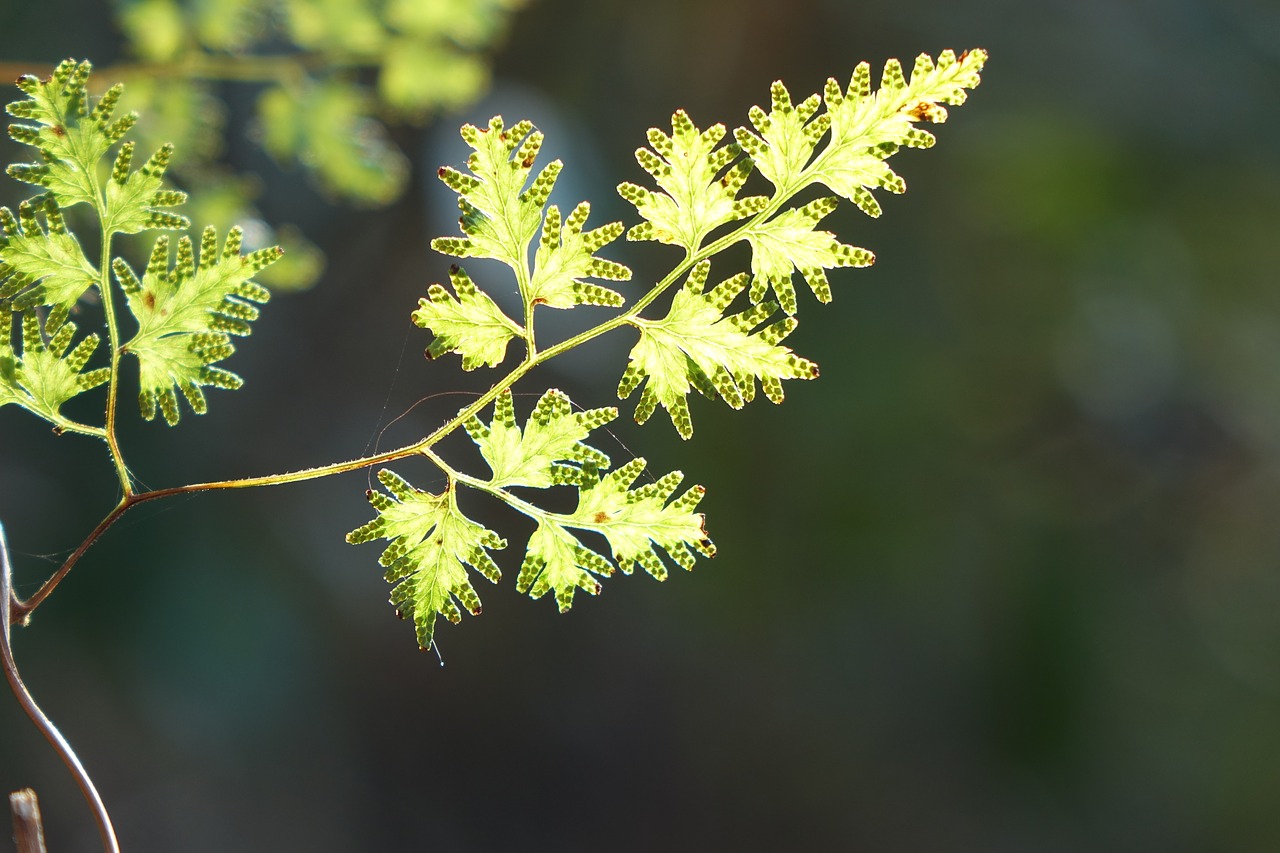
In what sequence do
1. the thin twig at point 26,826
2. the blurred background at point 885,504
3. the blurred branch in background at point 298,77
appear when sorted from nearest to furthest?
the thin twig at point 26,826, the blurred branch in background at point 298,77, the blurred background at point 885,504

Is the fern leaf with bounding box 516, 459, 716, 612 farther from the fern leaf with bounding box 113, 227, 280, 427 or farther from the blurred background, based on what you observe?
the blurred background

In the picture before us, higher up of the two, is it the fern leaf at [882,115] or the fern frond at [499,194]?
the fern frond at [499,194]

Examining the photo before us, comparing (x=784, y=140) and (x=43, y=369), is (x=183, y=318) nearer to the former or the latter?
(x=43, y=369)

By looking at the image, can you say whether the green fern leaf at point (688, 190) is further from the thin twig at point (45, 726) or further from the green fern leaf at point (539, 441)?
the thin twig at point (45, 726)

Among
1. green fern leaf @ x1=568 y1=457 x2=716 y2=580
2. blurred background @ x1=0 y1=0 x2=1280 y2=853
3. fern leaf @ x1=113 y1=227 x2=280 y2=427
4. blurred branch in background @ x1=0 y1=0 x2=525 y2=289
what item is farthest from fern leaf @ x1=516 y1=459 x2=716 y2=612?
blurred background @ x1=0 y1=0 x2=1280 y2=853

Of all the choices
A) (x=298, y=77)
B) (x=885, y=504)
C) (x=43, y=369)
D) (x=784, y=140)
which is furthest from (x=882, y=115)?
(x=885, y=504)

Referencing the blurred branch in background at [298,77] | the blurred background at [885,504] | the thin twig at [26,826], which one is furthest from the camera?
the blurred background at [885,504]

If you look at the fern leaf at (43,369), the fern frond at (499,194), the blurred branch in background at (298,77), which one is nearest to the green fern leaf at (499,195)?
the fern frond at (499,194)
